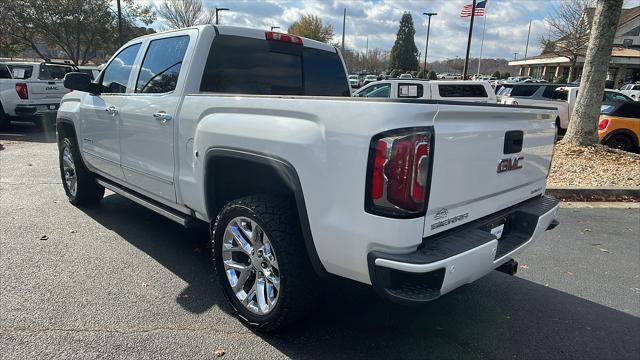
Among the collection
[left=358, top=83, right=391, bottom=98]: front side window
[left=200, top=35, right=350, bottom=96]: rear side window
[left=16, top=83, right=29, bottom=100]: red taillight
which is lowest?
[left=16, top=83, right=29, bottom=100]: red taillight

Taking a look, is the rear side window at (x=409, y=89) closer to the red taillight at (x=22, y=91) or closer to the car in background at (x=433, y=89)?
the car in background at (x=433, y=89)

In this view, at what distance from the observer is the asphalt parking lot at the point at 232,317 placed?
2807 mm

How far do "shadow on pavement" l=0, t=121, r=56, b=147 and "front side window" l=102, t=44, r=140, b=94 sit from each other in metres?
7.95

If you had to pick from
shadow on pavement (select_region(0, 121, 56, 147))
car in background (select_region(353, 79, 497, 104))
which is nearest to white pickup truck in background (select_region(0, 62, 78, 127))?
shadow on pavement (select_region(0, 121, 56, 147))

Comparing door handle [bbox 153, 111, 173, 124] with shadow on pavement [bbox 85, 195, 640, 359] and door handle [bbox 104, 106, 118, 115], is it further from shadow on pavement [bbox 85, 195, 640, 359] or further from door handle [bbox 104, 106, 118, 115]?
shadow on pavement [bbox 85, 195, 640, 359]

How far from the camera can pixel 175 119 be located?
3395 millimetres

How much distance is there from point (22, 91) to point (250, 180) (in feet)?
39.5

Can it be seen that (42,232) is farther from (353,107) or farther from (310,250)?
(353,107)

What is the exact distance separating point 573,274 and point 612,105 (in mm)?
8195

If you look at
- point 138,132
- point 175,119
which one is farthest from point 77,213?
point 175,119

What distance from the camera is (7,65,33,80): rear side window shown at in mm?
12680

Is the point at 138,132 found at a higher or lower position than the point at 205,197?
higher

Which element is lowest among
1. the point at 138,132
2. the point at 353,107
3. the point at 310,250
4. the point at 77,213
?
the point at 77,213

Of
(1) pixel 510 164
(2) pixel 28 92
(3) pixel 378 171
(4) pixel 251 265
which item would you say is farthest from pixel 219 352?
(2) pixel 28 92
